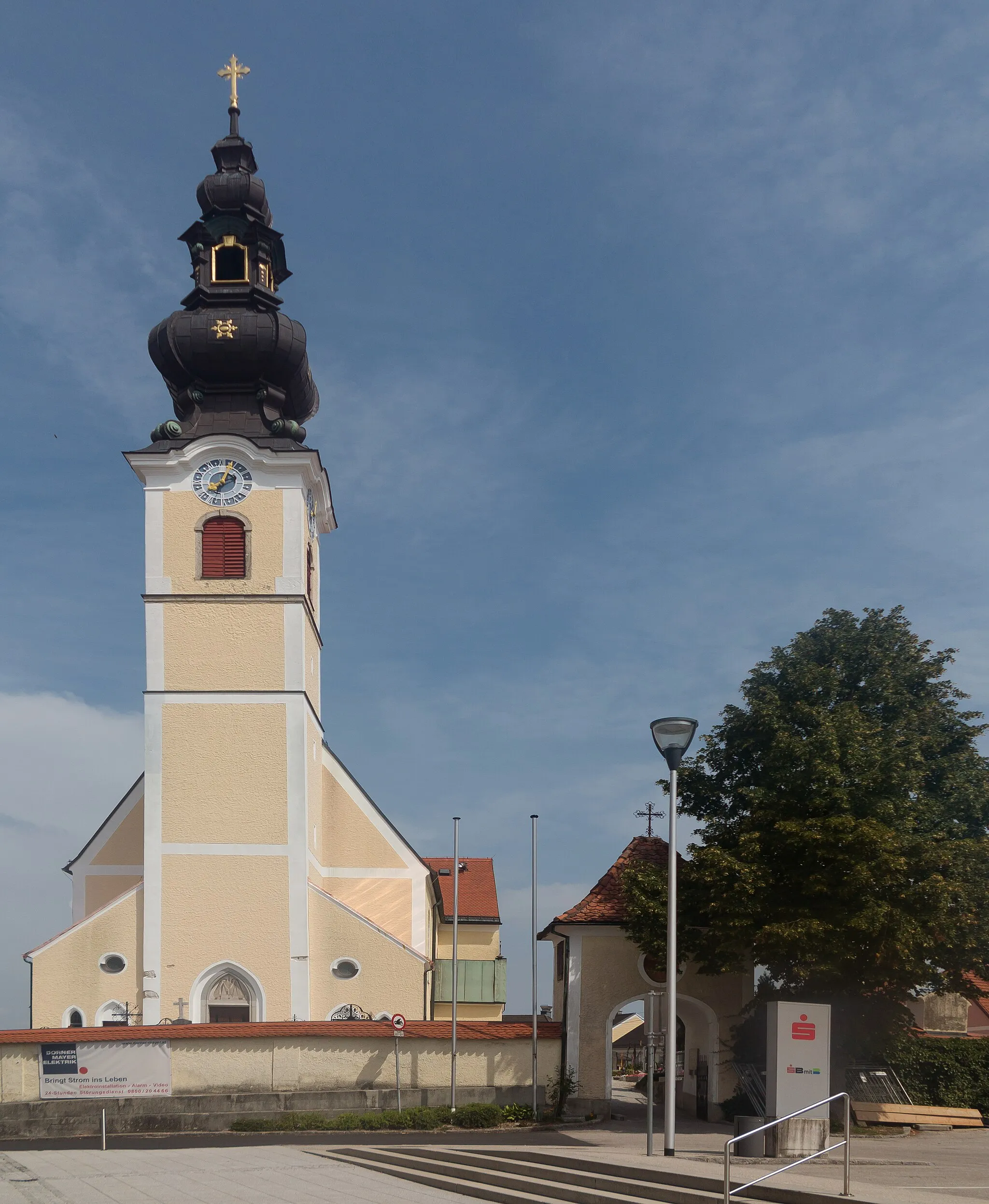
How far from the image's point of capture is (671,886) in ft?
57.4

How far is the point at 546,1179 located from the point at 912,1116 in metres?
10.7

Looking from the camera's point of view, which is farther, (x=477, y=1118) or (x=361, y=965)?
(x=361, y=965)

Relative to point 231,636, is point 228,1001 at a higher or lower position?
lower

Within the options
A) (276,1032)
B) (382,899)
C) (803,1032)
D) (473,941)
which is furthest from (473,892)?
(803,1032)

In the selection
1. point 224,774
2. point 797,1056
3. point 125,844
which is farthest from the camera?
point 125,844

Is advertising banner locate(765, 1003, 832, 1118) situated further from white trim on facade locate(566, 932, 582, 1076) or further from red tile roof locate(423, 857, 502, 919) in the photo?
red tile roof locate(423, 857, 502, 919)

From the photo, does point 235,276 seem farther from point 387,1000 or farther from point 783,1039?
point 783,1039

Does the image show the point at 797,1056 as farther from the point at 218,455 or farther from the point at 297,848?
the point at 218,455

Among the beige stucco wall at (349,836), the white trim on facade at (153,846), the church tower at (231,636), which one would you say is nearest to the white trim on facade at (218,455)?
the church tower at (231,636)

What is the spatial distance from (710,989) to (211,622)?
13972mm

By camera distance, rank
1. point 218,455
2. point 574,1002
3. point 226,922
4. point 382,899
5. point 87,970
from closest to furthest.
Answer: point 574,1002
point 87,970
point 226,922
point 218,455
point 382,899

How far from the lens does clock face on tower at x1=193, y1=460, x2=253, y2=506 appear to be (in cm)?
3186

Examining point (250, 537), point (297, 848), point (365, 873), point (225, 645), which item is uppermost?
point (250, 537)

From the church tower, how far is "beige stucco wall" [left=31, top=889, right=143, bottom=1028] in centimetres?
55
